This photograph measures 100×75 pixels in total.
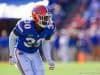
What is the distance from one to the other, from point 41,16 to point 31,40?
36 cm

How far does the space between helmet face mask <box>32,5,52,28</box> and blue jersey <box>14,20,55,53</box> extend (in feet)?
0.27

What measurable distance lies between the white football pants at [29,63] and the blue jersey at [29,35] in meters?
0.07

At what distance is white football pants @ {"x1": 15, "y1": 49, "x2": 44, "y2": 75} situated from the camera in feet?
25.9

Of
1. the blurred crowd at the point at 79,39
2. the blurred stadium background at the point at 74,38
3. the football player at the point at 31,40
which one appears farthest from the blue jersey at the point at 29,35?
the blurred crowd at the point at 79,39

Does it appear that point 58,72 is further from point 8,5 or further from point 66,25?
point 66,25

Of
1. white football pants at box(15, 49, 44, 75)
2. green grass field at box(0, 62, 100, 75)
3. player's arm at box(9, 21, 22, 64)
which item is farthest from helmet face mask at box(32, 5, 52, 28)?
green grass field at box(0, 62, 100, 75)

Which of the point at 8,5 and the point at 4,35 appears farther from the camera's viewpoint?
the point at 4,35

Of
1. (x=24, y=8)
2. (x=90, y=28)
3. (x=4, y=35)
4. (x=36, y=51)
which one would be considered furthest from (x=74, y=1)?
(x=36, y=51)

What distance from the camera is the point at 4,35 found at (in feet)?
47.0

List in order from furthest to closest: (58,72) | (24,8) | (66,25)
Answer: (66,25), (58,72), (24,8)

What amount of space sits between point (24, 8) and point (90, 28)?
14.6 feet

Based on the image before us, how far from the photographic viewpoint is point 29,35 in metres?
7.94

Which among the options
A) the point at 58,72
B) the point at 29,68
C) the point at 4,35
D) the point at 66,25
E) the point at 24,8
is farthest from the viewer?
the point at 66,25

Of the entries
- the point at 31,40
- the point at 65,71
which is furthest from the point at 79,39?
the point at 31,40
